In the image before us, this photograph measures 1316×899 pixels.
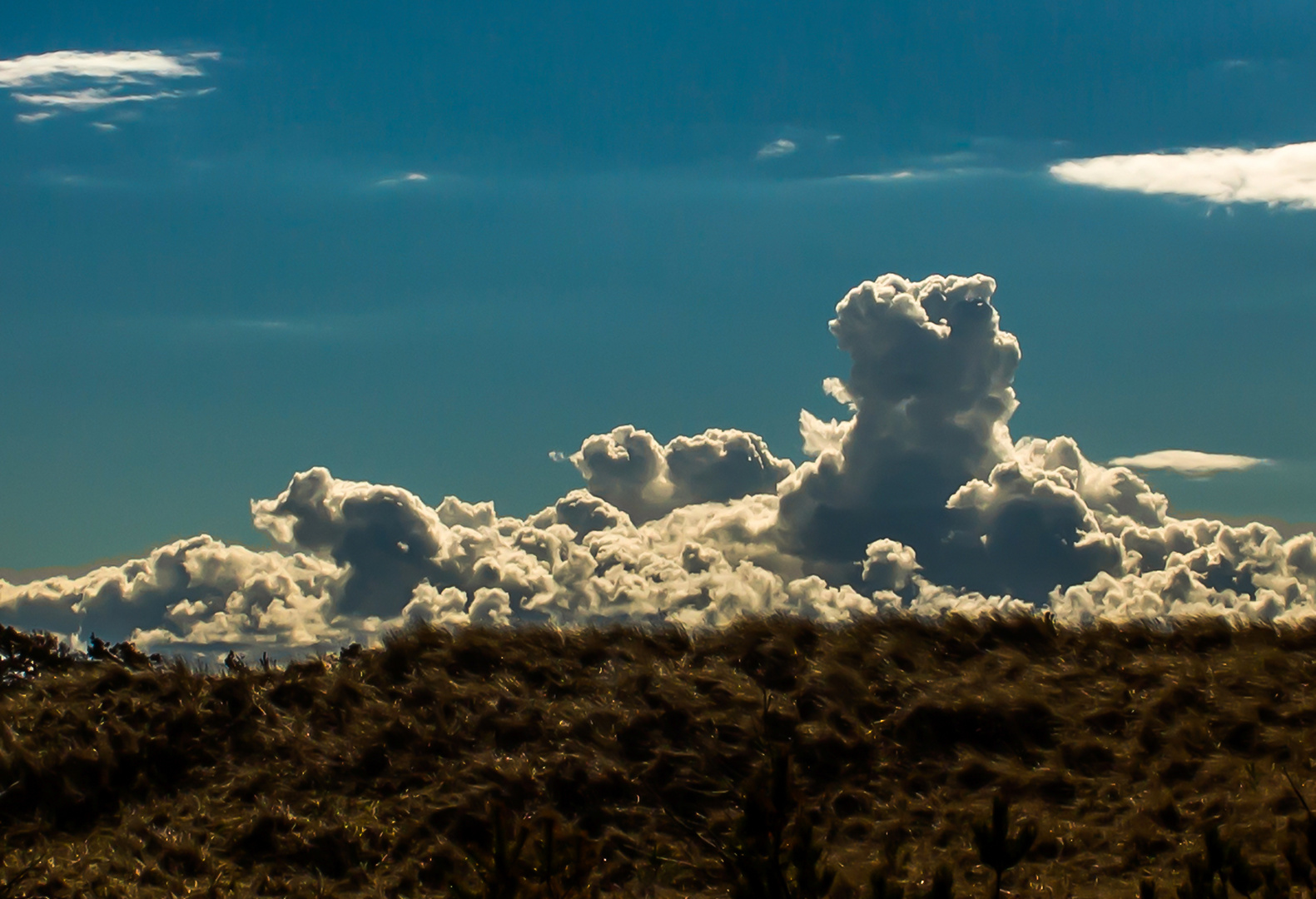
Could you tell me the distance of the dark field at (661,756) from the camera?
12273 mm

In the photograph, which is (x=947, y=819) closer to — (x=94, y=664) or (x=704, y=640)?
(x=704, y=640)

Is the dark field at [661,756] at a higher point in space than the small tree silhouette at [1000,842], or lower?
lower

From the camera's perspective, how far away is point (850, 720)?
46.7 ft

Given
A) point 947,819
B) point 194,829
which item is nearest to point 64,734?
point 194,829

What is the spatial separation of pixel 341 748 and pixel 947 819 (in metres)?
6.91

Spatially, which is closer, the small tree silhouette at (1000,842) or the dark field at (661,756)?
the small tree silhouette at (1000,842)

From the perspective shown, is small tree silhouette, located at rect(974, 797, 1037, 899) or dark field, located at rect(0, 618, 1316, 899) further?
dark field, located at rect(0, 618, 1316, 899)

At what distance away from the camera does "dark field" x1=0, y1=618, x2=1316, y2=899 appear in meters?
12.3

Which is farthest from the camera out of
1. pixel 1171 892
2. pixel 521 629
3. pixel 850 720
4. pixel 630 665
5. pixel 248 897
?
pixel 521 629

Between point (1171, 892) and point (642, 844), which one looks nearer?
point (1171, 892)

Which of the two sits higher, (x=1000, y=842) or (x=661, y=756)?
(x=1000, y=842)

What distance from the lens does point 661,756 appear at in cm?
1375

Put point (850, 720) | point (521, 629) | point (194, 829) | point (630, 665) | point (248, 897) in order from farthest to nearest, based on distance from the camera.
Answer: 1. point (521, 629)
2. point (630, 665)
3. point (850, 720)
4. point (194, 829)
5. point (248, 897)

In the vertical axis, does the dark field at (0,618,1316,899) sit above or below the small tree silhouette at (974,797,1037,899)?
below
